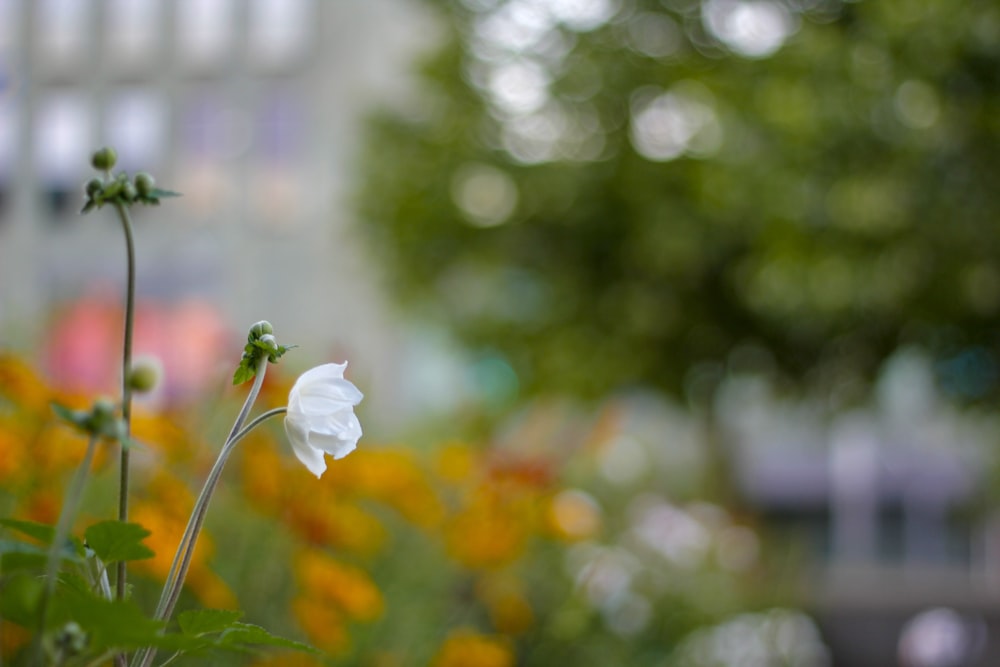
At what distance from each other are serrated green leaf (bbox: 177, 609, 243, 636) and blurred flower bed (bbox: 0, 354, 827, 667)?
0.08 meters

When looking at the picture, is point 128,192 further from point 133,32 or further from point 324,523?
point 133,32

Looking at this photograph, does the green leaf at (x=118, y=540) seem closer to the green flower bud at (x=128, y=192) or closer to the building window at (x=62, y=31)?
the green flower bud at (x=128, y=192)

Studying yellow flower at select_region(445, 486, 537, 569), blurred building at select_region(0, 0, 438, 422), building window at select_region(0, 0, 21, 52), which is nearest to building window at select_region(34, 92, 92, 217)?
blurred building at select_region(0, 0, 438, 422)

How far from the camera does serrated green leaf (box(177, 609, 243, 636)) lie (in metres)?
0.41

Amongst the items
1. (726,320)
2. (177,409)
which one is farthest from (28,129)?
(177,409)

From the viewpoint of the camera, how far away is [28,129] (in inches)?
449

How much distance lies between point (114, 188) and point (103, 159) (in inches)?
1.0

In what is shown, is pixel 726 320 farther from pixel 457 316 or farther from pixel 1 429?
pixel 1 429

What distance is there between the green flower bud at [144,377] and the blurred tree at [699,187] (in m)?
3.81

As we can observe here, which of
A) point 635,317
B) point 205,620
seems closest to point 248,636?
point 205,620

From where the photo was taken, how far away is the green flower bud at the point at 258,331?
39 centimetres

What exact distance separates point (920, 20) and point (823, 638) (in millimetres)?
2395

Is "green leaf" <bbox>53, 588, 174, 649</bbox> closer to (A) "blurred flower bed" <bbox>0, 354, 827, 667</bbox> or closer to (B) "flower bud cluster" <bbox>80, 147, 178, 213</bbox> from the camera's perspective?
(A) "blurred flower bed" <bbox>0, 354, 827, 667</bbox>

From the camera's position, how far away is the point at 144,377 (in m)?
0.40
